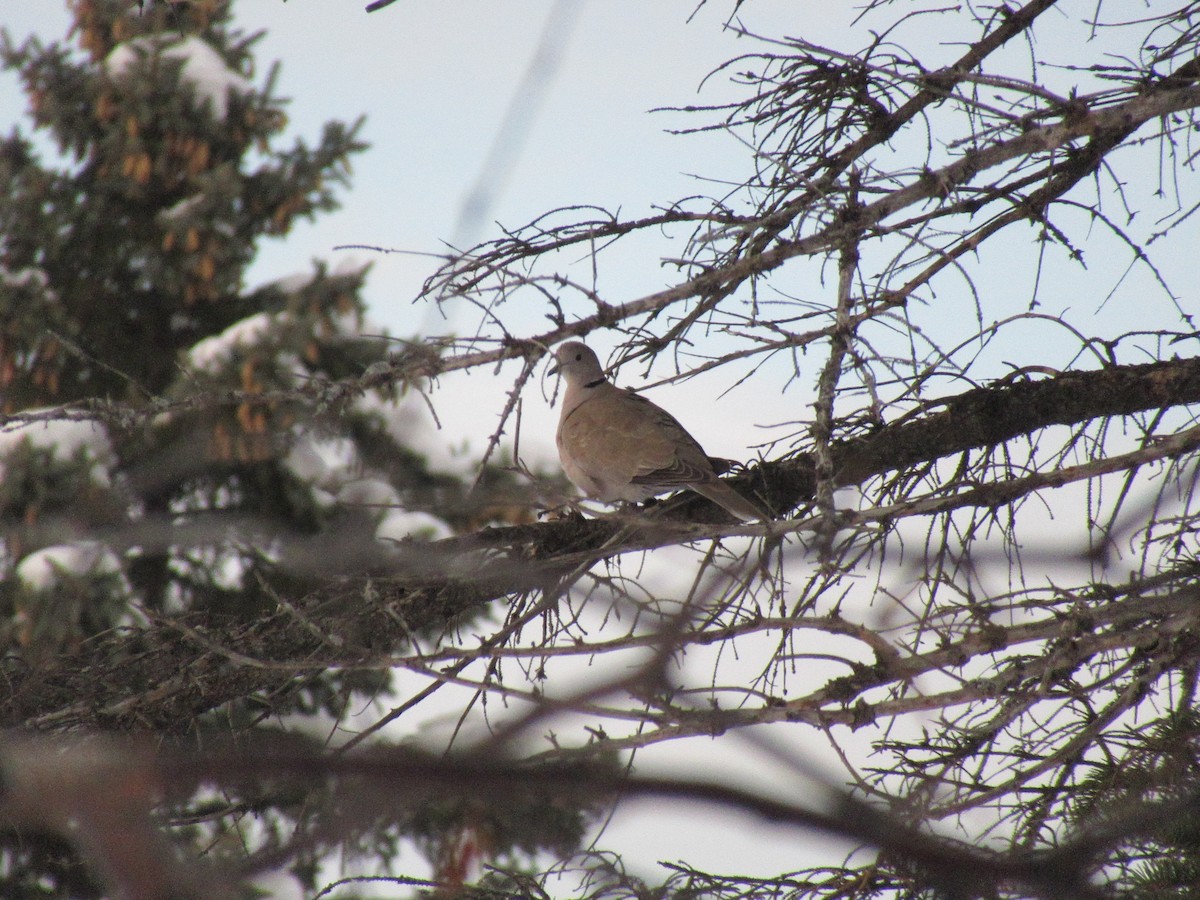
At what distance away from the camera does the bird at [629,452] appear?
429 cm

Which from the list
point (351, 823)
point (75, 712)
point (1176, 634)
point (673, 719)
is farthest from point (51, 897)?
point (351, 823)

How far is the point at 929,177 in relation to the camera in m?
2.83

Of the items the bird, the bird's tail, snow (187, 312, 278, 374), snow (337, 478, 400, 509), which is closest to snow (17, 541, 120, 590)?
snow (187, 312, 278, 374)

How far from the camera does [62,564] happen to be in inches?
322

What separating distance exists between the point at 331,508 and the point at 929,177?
7.62 meters

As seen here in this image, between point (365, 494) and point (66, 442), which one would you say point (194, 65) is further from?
point (365, 494)

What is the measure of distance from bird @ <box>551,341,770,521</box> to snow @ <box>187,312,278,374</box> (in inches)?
170

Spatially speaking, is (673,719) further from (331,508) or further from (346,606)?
(331,508)

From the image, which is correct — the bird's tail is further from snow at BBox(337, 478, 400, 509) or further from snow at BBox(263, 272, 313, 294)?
snow at BBox(263, 272, 313, 294)

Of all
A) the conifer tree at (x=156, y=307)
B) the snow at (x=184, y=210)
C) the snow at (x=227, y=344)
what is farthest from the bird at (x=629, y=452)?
the snow at (x=184, y=210)

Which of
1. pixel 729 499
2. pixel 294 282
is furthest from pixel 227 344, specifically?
pixel 729 499

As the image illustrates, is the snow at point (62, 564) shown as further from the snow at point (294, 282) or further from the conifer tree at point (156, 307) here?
the snow at point (294, 282)

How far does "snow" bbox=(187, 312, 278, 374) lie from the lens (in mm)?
8773

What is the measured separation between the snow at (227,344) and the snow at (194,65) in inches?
88.8
